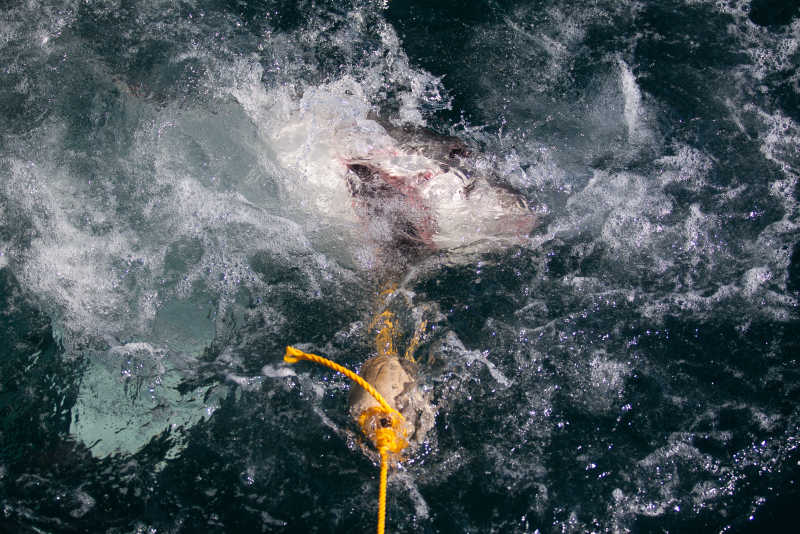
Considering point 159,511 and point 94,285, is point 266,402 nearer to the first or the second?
point 159,511

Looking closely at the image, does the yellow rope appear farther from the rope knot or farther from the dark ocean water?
the dark ocean water

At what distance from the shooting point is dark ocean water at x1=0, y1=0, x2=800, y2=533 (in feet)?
7.70

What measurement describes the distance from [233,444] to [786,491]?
7.56 ft

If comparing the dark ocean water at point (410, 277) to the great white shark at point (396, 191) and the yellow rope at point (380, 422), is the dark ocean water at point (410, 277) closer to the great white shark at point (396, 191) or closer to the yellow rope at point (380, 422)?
the great white shark at point (396, 191)

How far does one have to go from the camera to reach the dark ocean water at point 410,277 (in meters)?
2.35

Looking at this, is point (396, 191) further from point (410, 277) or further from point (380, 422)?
point (380, 422)

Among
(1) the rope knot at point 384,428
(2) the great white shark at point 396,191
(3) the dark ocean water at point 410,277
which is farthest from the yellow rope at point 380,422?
(2) the great white shark at point 396,191

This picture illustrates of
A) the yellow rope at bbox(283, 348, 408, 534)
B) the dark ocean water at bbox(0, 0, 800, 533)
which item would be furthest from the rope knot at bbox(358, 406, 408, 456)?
the dark ocean water at bbox(0, 0, 800, 533)

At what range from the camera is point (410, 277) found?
2.93 m

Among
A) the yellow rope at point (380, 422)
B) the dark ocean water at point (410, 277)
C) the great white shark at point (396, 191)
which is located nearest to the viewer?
the yellow rope at point (380, 422)

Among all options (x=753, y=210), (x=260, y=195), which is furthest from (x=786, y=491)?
(x=260, y=195)

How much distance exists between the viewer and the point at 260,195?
3.13 meters

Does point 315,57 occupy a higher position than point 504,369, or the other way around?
point 315,57

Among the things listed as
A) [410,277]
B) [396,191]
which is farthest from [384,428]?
[396,191]
